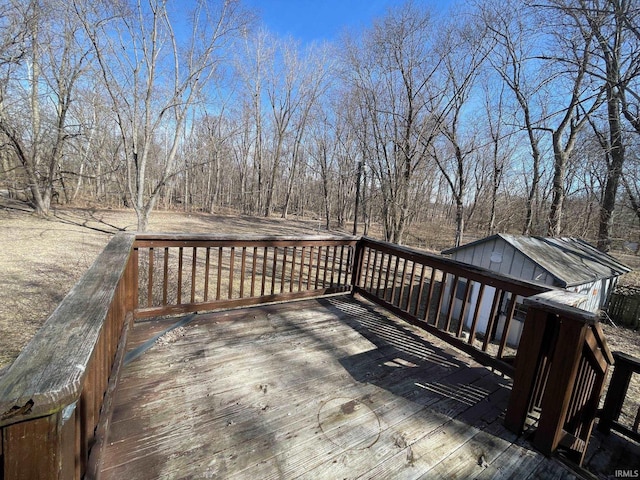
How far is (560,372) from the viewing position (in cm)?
160

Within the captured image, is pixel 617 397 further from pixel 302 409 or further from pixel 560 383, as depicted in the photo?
pixel 302 409

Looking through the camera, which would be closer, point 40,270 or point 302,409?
point 302,409

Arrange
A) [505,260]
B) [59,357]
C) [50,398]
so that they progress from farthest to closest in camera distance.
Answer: [505,260] < [59,357] < [50,398]

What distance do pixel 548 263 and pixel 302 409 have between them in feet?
25.2

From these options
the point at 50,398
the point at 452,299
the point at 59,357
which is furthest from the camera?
the point at 452,299

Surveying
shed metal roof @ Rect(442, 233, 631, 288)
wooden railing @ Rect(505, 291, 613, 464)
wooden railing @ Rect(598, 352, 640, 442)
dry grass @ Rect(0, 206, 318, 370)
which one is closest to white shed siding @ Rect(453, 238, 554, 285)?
shed metal roof @ Rect(442, 233, 631, 288)

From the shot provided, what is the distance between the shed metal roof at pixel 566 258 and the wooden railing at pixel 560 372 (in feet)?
19.5

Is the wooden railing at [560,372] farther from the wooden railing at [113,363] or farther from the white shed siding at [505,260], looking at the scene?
the white shed siding at [505,260]

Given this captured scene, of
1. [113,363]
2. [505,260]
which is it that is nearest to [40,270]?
[113,363]

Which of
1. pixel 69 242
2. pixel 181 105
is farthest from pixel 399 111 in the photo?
pixel 69 242

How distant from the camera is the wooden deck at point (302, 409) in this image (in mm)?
1489

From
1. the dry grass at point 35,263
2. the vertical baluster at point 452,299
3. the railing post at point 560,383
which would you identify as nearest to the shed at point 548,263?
the vertical baluster at point 452,299

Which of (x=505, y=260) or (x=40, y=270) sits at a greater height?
(x=505, y=260)

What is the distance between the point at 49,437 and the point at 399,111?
10350 mm
